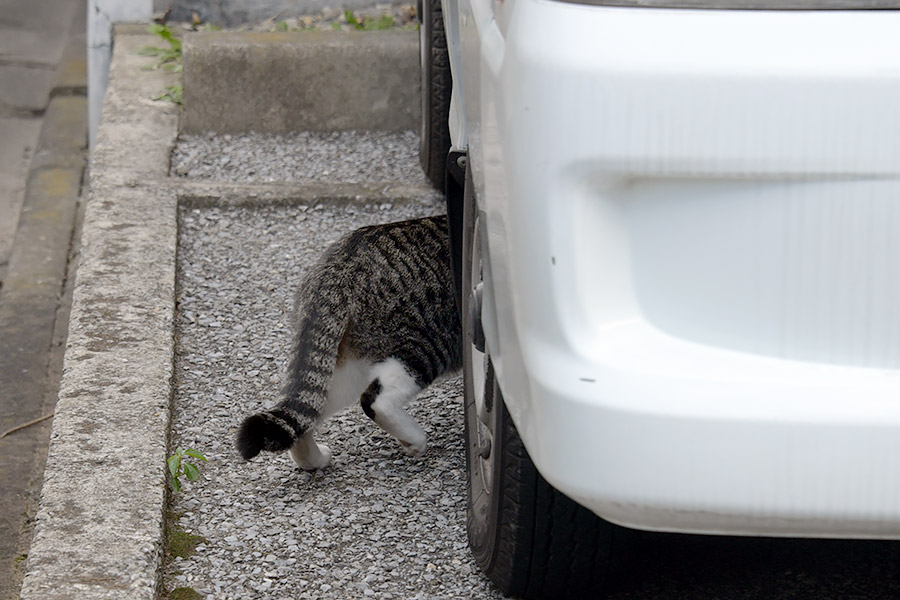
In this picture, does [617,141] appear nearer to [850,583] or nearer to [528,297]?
[528,297]

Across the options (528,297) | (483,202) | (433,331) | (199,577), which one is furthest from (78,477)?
(528,297)

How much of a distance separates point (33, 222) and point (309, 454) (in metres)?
3.22

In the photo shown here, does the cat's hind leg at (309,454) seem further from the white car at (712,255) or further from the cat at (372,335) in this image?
the white car at (712,255)

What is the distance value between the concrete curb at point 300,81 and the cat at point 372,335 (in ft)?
8.29

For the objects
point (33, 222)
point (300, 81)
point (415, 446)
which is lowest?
point (33, 222)

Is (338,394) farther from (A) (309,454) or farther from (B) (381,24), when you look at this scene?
(B) (381,24)

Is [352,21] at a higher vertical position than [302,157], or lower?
higher

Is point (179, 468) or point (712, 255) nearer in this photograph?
point (712, 255)

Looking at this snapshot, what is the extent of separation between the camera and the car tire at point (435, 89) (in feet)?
15.0

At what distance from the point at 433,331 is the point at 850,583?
1.22 metres

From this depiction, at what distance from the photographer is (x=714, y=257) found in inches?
63.5

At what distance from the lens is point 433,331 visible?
315cm

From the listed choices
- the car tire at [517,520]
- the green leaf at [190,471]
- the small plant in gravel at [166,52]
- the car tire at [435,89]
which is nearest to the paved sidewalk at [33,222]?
the green leaf at [190,471]

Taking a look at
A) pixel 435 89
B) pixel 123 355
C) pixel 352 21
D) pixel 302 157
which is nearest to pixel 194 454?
pixel 123 355
